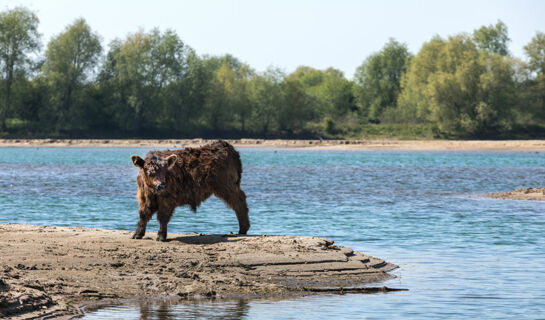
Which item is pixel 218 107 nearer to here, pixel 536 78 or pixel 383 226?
pixel 536 78

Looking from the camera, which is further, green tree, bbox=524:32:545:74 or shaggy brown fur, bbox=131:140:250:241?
green tree, bbox=524:32:545:74

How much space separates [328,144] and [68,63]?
1358 inches

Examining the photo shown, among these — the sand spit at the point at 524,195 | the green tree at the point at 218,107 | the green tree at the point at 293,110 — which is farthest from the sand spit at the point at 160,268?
the green tree at the point at 293,110

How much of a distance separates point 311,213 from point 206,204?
421cm

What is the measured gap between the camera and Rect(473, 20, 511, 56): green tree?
129m

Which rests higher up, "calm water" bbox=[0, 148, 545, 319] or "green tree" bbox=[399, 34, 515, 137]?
"green tree" bbox=[399, 34, 515, 137]

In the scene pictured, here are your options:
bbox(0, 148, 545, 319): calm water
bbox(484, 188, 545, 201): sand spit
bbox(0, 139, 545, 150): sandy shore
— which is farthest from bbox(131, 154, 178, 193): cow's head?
bbox(0, 139, 545, 150): sandy shore

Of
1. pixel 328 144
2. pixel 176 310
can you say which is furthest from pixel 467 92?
pixel 176 310

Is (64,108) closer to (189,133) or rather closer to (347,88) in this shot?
(189,133)

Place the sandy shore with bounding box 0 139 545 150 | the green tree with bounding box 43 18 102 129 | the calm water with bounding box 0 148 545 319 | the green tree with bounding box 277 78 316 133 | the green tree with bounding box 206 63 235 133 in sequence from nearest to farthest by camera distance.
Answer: the calm water with bounding box 0 148 545 319, the sandy shore with bounding box 0 139 545 150, the green tree with bounding box 43 18 102 129, the green tree with bounding box 206 63 235 133, the green tree with bounding box 277 78 316 133

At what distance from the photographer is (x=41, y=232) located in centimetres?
1496

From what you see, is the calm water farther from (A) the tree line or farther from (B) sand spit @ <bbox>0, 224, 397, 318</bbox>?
(A) the tree line

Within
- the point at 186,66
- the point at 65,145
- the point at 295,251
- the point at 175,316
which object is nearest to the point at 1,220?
the point at 295,251

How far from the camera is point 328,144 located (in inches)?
3927
